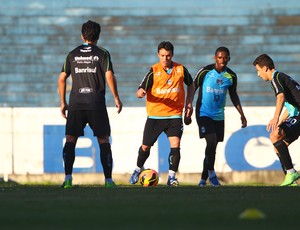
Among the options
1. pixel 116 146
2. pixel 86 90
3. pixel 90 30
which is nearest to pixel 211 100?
pixel 86 90

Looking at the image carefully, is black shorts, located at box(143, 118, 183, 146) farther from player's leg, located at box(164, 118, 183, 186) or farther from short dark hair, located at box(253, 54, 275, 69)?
short dark hair, located at box(253, 54, 275, 69)

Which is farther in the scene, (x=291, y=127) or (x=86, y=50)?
(x=291, y=127)

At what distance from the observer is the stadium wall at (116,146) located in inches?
713

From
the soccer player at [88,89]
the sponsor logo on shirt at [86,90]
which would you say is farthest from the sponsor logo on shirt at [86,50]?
the sponsor logo on shirt at [86,90]

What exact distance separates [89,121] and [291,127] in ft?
8.74

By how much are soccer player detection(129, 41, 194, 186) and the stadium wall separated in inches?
222

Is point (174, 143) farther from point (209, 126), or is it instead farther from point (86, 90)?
point (86, 90)

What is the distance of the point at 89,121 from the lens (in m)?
10.9

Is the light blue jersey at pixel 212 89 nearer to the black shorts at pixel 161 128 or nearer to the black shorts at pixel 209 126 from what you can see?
the black shorts at pixel 209 126
